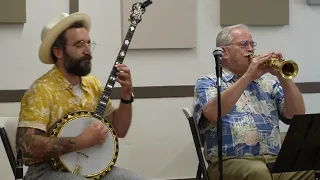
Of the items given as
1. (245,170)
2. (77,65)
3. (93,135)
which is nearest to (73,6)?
(77,65)

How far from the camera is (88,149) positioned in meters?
3.55

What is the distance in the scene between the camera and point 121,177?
3.58 metres

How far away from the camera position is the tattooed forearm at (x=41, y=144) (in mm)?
3377

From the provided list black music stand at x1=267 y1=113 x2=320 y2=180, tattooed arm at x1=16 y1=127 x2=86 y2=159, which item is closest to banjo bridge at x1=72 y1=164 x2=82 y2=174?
tattooed arm at x1=16 y1=127 x2=86 y2=159

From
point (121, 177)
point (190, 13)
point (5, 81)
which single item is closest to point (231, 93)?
point (121, 177)

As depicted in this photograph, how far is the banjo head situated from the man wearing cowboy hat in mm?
42

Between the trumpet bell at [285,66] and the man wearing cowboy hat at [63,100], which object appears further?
the trumpet bell at [285,66]

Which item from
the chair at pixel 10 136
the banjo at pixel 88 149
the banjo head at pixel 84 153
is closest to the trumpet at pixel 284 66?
the banjo at pixel 88 149

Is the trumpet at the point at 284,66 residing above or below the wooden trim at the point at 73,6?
below

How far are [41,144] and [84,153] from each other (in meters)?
0.27

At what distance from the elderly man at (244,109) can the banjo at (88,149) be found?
68 centimetres

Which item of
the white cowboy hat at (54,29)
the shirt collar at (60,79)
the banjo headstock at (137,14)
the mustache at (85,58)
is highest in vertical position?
the banjo headstock at (137,14)

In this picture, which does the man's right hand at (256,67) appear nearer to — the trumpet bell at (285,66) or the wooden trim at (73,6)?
the trumpet bell at (285,66)

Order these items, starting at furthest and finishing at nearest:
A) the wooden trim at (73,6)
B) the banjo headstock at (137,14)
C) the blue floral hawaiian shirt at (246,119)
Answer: the wooden trim at (73,6) < the blue floral hawaiian shirt at (246,119) < the banjo headstock at (137,14)
